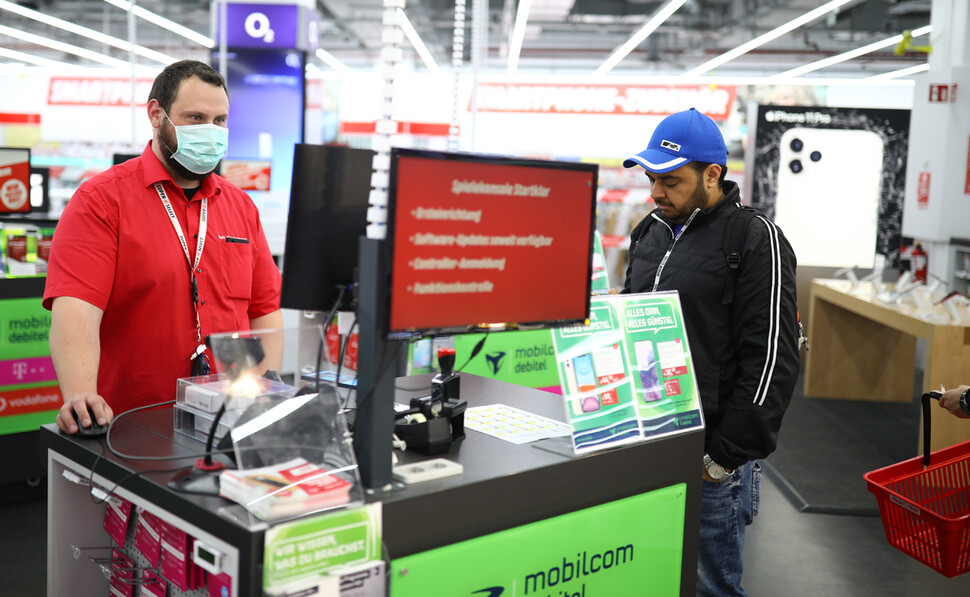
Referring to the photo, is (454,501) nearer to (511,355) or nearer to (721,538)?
(721,538)

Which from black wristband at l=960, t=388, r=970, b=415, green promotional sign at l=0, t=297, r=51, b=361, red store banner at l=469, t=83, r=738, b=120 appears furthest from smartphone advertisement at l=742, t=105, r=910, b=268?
green promotional sign at l=0, t=297, r=51, b=361

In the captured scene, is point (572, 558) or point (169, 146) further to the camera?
→ point (169, 146)

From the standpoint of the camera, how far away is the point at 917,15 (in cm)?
1383

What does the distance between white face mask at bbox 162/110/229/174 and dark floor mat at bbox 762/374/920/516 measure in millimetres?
3526

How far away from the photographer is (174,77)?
2.23 m

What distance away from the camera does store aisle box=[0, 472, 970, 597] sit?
11.0 feet

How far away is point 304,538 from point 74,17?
17.7 meters

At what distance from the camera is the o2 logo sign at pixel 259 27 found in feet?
23.8

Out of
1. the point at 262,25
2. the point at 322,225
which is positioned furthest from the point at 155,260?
the point at 262,25

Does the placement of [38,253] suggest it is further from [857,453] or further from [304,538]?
[857,453]

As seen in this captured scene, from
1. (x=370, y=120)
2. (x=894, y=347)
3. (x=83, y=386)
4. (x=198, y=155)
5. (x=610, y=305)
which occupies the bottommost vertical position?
(x=894, y=347)

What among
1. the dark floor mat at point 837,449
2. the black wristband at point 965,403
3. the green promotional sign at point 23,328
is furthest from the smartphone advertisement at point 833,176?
the green promotional sign at point 23,328

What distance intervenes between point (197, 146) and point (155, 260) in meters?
0.33

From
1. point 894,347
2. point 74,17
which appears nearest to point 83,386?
point 894,347
